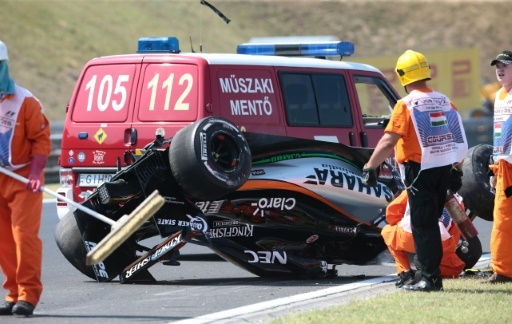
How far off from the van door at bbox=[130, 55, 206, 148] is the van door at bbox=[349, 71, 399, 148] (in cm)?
214

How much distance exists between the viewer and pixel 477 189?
11336 mm

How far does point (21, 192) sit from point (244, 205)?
8.67 ft

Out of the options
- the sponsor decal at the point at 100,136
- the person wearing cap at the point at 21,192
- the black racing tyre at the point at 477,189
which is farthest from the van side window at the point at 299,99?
the person wearing cap at the point at 21,192

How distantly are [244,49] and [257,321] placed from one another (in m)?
6.77

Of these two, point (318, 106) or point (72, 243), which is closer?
point (72, 243)

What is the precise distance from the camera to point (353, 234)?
10922mm

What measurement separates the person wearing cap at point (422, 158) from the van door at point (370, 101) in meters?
3.07

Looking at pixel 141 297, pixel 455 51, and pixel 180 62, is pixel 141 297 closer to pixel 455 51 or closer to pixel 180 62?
pixel 180 62

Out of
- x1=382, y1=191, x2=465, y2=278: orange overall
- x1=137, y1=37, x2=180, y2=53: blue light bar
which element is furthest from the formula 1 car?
x1=137, y1=37, x2=180, y2=53: blue light bar

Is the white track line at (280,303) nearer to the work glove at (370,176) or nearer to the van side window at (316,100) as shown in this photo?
the work glove at (370,176)

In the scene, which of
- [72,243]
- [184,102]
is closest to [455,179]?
[184,102]

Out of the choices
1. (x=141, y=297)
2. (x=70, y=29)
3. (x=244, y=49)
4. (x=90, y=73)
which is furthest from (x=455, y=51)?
(x=141, y=297)

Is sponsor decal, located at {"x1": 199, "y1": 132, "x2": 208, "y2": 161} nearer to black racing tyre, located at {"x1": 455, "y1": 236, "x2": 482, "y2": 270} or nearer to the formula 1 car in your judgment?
the formula 1 car

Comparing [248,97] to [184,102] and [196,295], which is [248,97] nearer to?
[184,102]
